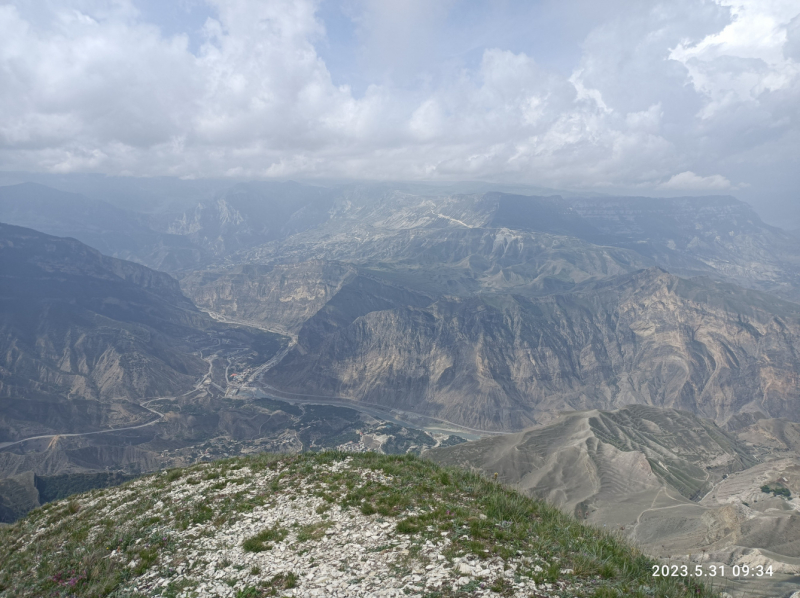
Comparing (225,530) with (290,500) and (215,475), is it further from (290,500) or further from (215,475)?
(215,475)

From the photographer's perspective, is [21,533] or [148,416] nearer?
[21,533]

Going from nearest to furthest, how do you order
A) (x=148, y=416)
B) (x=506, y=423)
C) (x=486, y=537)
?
(x=486, y=537) < (x=148, y=416) < (x=506, y=423)

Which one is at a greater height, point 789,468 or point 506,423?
point 789,468

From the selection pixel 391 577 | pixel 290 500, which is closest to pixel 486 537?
pixel 391 577

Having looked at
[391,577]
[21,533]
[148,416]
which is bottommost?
[148,416]

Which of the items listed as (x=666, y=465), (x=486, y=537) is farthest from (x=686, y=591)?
(x=666, y=465)

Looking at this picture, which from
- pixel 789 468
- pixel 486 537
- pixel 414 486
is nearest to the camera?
pixel 486 537
